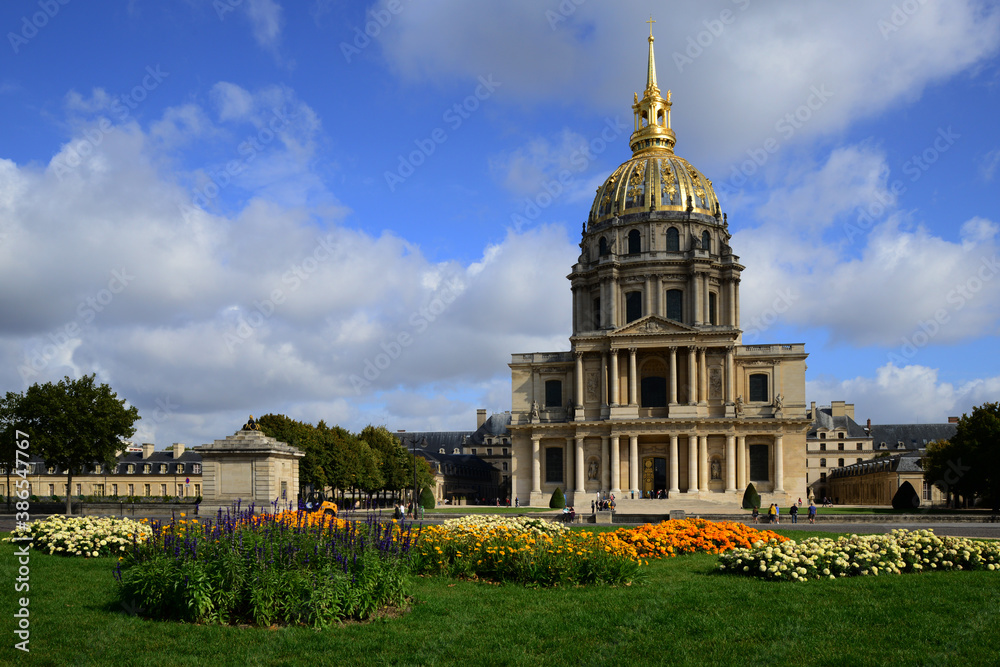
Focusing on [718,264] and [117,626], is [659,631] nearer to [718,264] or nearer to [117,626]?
[117,626]

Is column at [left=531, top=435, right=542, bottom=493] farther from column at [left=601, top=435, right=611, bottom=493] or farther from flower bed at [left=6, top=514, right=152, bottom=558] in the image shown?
flower bed at [left=6, top=514, right=152, bottom=558]

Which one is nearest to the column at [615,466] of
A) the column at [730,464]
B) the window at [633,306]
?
the column at [730,464]

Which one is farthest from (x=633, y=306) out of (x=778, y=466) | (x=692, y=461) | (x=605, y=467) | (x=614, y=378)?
(x=778, y=466)

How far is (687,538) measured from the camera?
22031mm

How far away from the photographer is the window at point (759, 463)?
7919cm

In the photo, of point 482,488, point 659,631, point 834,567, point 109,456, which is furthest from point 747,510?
point 482,488

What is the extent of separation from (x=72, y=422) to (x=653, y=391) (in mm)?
51463

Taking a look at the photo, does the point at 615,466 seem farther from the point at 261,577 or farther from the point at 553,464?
the point at 261,577

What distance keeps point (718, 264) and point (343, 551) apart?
81.5 meters

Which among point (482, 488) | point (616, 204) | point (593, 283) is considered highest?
point (616, 204)

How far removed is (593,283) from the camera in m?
93.3

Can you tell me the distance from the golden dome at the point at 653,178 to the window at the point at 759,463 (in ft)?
88.8

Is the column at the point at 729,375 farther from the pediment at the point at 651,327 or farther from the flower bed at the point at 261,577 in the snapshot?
the flower bed at the point at 261,577

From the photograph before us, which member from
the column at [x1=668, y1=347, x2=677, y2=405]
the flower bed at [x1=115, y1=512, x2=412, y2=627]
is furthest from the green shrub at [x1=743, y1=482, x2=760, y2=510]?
the flower bed at [x1=115, y1=512, x2=412, y2=627]
